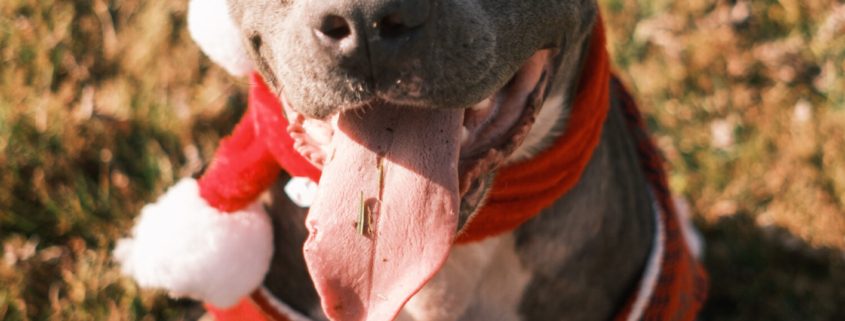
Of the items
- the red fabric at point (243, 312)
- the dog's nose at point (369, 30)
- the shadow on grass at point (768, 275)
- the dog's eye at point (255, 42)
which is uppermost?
the dog's nose at point (369, 30)

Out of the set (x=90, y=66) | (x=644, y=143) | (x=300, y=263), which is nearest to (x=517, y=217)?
(x=300, y=263)

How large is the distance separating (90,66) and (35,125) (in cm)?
57

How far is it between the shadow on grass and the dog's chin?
70.1 inches

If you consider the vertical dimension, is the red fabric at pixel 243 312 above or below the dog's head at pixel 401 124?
below

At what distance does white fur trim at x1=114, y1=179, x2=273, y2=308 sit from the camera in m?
2.82

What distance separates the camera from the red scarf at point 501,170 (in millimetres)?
2689

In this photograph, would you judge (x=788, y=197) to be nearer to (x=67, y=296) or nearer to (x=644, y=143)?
(x=644, y=143)

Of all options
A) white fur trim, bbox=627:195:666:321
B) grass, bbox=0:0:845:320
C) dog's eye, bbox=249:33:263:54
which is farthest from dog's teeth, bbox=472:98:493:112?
grass, bbox=0:0:845:320

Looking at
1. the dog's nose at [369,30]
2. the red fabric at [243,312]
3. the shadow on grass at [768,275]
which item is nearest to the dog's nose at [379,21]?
the dog's nose at [369,30]

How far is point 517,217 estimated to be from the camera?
2.73 m

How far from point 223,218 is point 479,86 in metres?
0.87

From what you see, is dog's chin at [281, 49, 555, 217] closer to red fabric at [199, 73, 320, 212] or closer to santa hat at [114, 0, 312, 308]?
red fabric at [199, 73, 320, 212]

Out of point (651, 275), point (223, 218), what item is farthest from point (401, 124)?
point (651, 275)

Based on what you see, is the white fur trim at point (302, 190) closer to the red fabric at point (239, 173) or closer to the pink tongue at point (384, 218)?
the red fabric at point (239, 173)
